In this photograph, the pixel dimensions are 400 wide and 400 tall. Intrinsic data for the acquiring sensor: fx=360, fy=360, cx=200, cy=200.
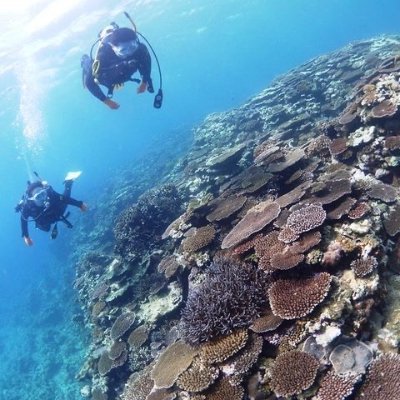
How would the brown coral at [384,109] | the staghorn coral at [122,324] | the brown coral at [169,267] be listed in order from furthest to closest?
the staghorn coral at [122,324]
the brown coral at [169,267]
the brown coral at [384,109]

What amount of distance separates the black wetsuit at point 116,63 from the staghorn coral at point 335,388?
8.20m

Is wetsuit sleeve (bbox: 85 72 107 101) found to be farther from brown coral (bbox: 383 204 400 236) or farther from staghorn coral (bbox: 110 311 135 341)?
brown coral (bbox: 383 204 400 236)

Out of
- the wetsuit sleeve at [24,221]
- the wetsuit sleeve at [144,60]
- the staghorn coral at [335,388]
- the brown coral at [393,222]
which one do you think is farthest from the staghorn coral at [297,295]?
the wetsuit sleeve at [24,221]

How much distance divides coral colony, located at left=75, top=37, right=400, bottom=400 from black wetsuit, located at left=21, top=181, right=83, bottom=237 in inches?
123

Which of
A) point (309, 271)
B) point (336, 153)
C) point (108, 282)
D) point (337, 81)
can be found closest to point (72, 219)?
point (108, 282)

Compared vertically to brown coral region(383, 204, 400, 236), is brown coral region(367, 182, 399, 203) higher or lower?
higher

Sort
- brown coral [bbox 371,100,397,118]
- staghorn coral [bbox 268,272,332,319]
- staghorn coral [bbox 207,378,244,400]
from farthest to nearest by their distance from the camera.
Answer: brown coral [bbox 371,100,397,118] → staghorn coral [bbox 268,272,332,319] → staghorn coral [bbox 207,378,244,400]

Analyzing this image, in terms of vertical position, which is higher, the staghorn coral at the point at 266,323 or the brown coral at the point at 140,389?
the staghorn coral at the point at 266,323

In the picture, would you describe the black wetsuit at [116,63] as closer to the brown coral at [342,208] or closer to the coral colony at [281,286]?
the coral colony at [281,286]

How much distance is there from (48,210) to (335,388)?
1108 cm

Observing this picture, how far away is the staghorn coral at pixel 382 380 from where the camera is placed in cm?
435

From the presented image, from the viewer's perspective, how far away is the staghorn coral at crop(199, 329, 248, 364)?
5473 mm

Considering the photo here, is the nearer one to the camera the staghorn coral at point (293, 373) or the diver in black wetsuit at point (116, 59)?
the staghorn coral at point (293, 373)

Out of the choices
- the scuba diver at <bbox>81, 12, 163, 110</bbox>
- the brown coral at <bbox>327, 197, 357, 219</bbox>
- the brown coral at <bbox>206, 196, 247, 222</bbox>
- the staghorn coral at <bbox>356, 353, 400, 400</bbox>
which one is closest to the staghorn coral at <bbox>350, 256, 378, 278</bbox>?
the brown coral at <bbox>327, 197, 357, 219</bbox>
